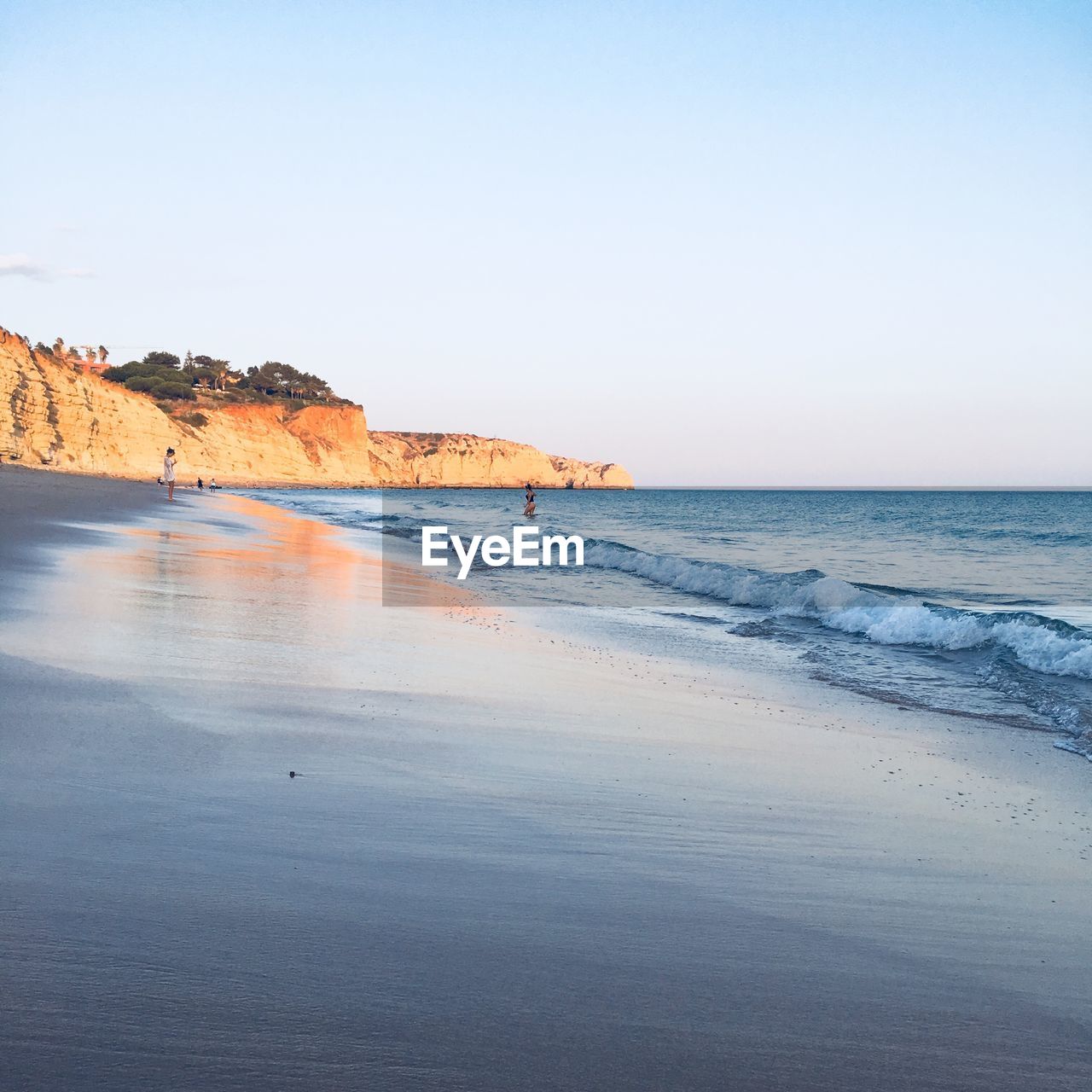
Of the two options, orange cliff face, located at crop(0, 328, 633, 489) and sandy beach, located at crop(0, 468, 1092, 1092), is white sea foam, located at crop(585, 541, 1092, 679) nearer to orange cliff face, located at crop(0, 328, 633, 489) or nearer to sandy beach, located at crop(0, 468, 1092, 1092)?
sandy beach, located at crop(0, 468, 1092, 1092)

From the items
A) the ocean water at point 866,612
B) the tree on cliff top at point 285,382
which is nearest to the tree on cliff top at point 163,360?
the tree on cliff top at point 285,382

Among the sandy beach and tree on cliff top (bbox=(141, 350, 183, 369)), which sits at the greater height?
tree on cliff top (bbox=(141, 350, 183, 369))

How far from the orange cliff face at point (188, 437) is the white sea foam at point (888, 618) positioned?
151 feet

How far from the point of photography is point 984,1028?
224 cm

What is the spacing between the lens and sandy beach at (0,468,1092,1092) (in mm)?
2027

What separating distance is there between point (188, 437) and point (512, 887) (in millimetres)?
87502

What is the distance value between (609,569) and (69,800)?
662 inches

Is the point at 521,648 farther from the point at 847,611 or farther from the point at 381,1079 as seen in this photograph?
the point at 381,1079

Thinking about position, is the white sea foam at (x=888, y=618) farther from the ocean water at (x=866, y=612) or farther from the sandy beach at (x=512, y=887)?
the sandy beach at (x=512, y=887)

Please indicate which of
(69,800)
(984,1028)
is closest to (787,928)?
(984,1028)

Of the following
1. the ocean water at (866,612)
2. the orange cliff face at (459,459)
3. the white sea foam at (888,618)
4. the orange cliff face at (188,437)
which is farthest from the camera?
the orange cliff face at (459,459)

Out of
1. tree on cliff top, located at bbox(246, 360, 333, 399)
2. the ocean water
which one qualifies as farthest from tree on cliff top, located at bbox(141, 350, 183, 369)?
the ocean water

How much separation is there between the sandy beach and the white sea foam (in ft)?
10.5

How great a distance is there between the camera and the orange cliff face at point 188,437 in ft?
178
